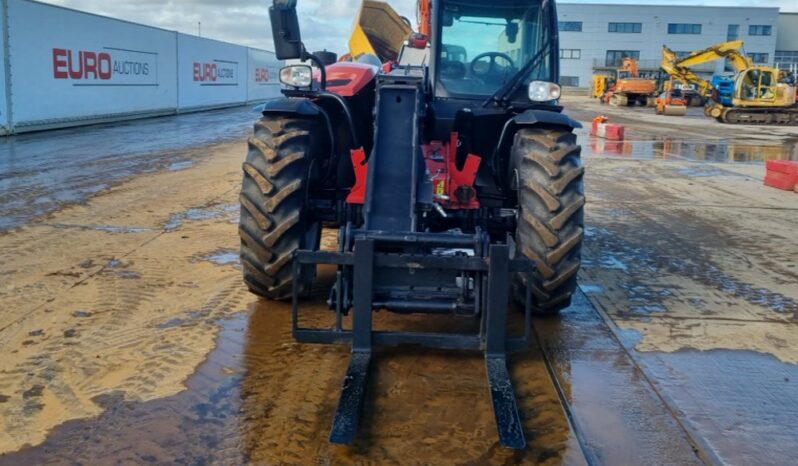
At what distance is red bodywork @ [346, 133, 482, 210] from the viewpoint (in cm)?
537

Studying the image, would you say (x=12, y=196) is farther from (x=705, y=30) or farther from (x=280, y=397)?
(x=705, y=30)

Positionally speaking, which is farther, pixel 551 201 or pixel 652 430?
pixel 551 201

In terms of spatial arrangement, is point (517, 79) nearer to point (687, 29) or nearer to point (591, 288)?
point (591, 288)

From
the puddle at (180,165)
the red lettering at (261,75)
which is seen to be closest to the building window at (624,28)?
the red lettering at (261,75)

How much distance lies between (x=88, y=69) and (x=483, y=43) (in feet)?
55.5

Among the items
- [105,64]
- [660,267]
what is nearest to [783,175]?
[660,267]

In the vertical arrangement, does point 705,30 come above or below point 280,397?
above

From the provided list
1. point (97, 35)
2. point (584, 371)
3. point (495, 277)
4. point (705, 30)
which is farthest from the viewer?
point (705, 30)

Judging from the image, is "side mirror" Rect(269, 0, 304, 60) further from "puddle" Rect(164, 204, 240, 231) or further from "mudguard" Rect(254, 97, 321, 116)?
"puddle" Rect(164, 204, 240, 231)

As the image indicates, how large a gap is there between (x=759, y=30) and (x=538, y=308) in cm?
7911

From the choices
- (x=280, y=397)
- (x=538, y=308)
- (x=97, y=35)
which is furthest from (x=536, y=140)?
(x=97, y=35)

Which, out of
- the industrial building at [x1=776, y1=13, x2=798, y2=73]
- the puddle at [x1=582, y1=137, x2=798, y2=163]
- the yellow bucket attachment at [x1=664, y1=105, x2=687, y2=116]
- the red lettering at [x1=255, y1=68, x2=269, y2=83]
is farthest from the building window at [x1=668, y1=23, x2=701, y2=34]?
the puddle at [x1=582, y1=137, x2=798, y2=163]

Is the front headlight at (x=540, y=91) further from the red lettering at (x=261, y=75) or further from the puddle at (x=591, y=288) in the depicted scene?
the red lettering at (x=261, y=75)

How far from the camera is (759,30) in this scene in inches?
2872
